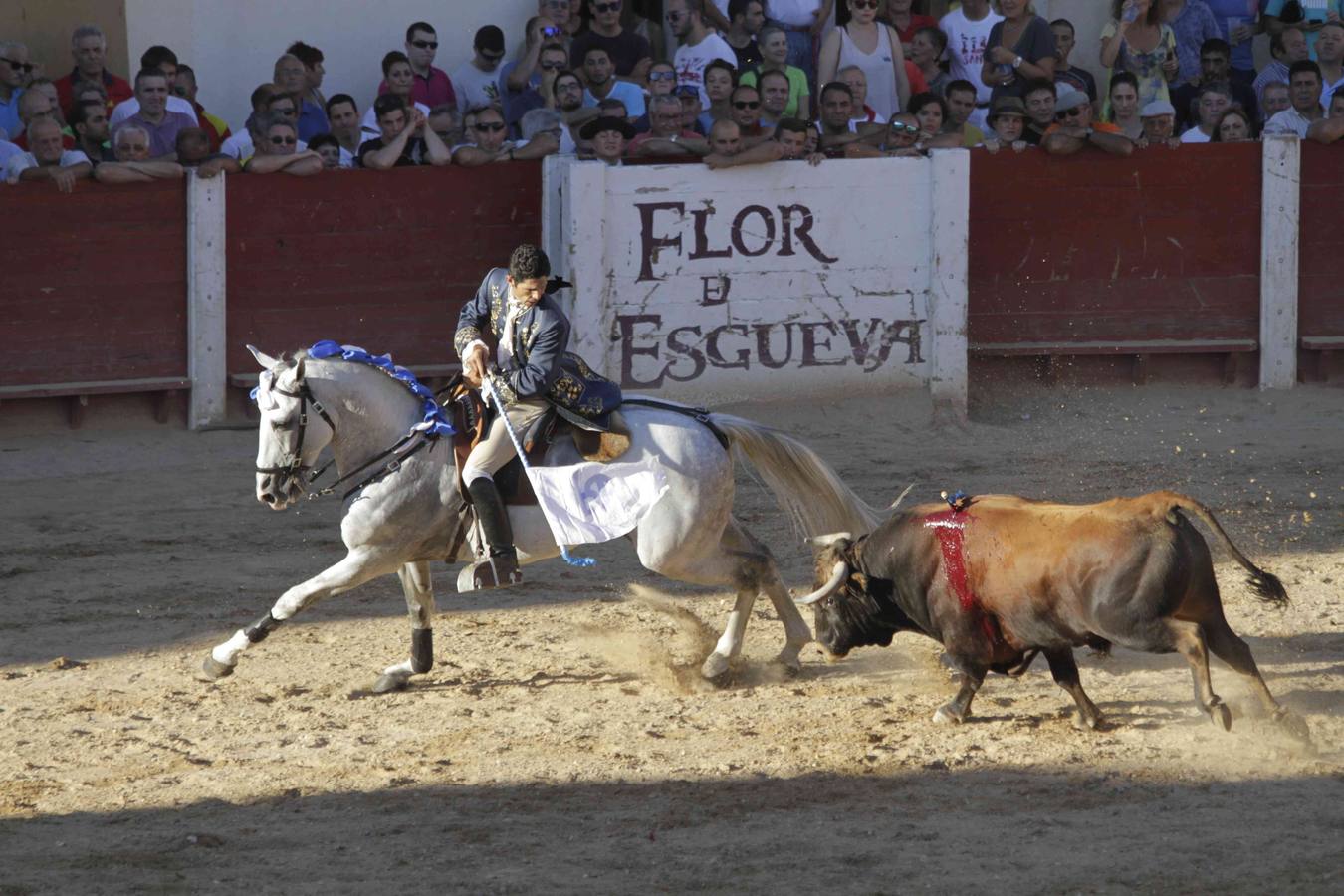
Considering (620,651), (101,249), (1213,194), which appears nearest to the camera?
(620,651)

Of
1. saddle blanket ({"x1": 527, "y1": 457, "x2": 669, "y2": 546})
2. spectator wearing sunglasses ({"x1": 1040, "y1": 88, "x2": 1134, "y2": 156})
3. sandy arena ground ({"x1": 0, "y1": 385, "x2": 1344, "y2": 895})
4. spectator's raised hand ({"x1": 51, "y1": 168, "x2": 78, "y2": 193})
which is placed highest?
spectator wearing sunglasses ({"x1": 1040, "y1": 88, "x2": 1134, "y2": 156})

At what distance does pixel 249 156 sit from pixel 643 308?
2.47m

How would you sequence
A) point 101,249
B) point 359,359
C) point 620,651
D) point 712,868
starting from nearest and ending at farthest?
point 712,868, point 359,359, point 620,651, point 101,249

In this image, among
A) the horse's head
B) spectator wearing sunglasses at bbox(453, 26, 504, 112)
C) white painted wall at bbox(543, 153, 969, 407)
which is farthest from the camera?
spectator wearing sunglasses at bbox(453, 26, 504, 112)

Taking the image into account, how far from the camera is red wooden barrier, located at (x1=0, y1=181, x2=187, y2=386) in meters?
10.4

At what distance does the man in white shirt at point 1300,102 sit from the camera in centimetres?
1232

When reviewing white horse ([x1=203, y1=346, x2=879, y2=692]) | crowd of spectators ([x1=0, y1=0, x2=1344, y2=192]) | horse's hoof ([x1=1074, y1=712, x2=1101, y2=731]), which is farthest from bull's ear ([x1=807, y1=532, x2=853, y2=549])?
crowd of spectators ([x1=0, y1=0, x2=1344, y2=192])

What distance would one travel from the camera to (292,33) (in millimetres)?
12383

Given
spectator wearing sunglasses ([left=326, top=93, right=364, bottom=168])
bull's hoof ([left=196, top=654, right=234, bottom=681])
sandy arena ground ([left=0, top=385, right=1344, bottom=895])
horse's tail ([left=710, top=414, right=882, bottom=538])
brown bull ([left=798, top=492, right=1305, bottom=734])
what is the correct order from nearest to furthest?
1. sandy arena ground ([left=0, top=385, right=1344, bottom=895])
2. brown bull ([left=798, top=492, right=1305, bottom=734])
3. bull's hoof ([left=196, top=654, right=234, bottom=681])
4. horse's tail ([left=710, top=414, right=882, bottom=538])
5. spectator wearing sunglasses ([left=326, top=93, right=364, bottom=168])

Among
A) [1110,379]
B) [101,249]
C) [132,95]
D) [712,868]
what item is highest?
[132,95]

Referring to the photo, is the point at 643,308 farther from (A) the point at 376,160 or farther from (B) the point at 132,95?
(B) the point at 132,95

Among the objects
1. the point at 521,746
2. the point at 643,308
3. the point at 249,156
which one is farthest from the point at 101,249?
the point at 521,746

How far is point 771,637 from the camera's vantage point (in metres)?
7.62

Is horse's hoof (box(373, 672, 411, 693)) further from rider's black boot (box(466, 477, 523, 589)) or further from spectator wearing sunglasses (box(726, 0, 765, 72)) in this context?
spectator wearing sunglasses (box(726, 0, 765, 72))
